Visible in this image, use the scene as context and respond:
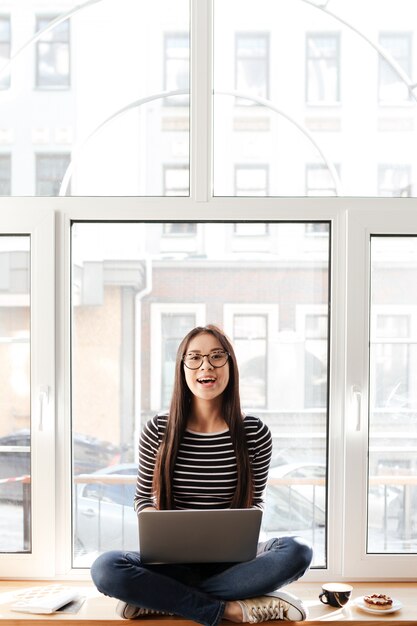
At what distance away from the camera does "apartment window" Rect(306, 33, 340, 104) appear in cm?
301

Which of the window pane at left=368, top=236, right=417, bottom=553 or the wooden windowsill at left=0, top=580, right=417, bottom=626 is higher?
the window pane at left=368, top=236, right=417, bottom=553

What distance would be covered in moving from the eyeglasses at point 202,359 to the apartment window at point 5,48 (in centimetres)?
130

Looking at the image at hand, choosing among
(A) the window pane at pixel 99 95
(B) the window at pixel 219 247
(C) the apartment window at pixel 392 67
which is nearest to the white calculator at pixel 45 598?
(B) the window at pixel 219 247

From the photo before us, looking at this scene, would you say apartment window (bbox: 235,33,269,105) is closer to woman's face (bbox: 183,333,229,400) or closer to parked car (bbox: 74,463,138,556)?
woman's face (bbox: 183,333,229,400)

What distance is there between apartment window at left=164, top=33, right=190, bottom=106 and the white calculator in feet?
6.29

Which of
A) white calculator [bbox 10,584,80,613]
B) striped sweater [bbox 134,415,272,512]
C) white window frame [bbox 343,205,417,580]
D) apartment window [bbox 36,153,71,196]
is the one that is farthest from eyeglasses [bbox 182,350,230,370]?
white calculator [bbox 10,584,80,613]

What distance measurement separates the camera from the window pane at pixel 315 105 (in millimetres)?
3008

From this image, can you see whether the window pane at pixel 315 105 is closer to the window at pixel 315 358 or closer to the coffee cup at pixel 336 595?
the window at pixel 315 358

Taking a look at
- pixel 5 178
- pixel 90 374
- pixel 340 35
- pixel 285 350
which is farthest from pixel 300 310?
pixel 5 178

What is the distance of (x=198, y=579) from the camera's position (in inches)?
108

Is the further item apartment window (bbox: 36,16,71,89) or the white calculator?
apartment window (bbox: 36,16,71,89)

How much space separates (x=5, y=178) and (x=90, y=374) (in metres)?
0.85

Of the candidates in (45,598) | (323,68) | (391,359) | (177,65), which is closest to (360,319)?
(391,359)

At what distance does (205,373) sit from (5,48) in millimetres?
1514
